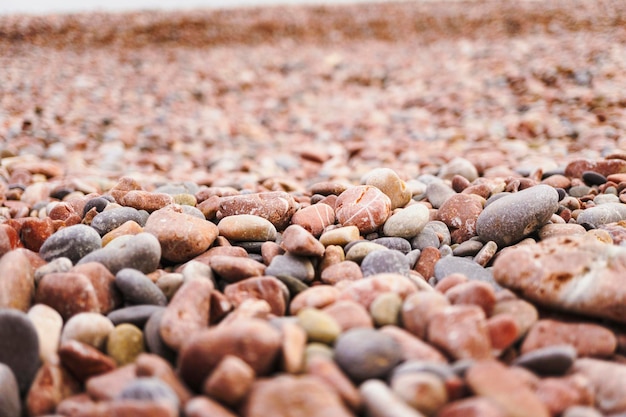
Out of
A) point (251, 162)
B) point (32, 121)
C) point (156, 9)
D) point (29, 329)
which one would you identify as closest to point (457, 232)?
point (29, 329)

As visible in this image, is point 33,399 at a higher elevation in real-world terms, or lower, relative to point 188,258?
lower

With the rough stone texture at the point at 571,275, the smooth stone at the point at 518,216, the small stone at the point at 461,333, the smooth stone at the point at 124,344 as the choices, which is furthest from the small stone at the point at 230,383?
the smooth stone at the point at 518,216

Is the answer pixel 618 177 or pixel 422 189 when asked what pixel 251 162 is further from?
pixel 618 177

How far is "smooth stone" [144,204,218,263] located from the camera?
5.40 ft

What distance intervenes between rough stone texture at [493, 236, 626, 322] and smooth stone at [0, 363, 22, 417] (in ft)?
4.46

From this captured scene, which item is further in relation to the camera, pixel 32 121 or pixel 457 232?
pixel 32 121

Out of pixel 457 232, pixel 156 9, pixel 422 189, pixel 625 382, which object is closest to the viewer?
pixel 625 382

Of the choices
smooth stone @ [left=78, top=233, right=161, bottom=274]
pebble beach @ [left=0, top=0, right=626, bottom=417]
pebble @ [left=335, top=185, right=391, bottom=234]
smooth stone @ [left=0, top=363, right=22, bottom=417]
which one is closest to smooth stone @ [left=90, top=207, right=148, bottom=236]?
pebble beach @ [left=0, top=0, right=626, bottom=417]

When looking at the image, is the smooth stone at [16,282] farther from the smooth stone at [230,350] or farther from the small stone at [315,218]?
the small stone at [315,218]

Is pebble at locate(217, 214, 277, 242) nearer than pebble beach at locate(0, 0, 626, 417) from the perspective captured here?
No

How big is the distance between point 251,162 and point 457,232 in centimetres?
228

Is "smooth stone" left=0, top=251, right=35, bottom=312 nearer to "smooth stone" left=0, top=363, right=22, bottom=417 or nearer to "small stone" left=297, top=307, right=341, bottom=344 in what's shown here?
"smooth stone" left=0, top=363, right=22, bottom=417

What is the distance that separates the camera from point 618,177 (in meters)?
2.31

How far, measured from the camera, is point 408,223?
5.93ft
